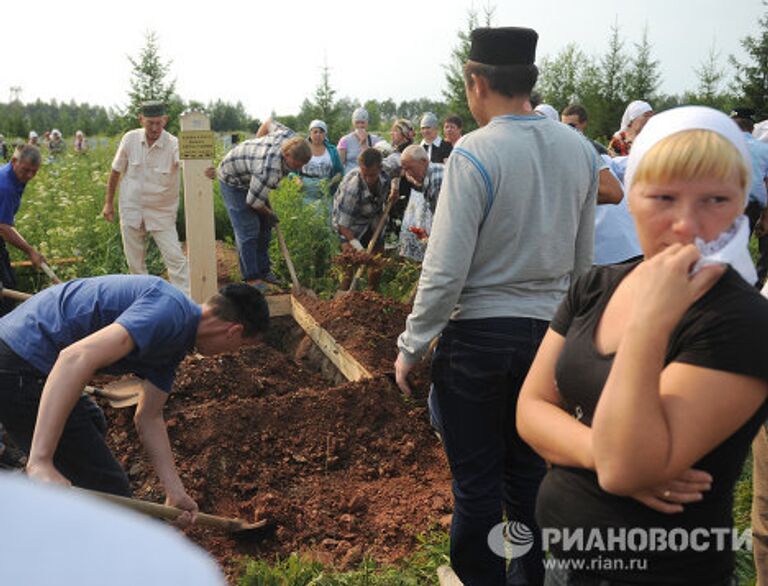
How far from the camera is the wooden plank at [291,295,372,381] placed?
6.12 metres

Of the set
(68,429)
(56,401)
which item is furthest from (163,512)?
(56,401)

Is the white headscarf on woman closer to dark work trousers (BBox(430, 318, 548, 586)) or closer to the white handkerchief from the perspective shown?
the white handkerchief

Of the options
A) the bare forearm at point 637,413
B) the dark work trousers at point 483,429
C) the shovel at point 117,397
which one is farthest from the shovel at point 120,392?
the bare forearm at point 637,413

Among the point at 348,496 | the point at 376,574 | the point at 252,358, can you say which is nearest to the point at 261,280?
the point at 252,358

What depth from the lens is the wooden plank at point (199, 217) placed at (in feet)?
23.3

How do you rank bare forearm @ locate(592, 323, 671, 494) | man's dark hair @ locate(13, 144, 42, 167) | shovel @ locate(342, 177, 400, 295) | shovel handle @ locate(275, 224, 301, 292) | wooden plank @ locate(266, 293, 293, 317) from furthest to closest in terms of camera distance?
shovel handle @ locate(275, 224, 301, 292) < shovel @ locate(342, 177, 400, 295) < wooden plank @ locate(266, 293, 293, 317) < man's dark hair @ locate(13, 144, 42, 167) < bare forearm @ locate(592, 323, 671, 494)

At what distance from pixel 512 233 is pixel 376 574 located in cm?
169

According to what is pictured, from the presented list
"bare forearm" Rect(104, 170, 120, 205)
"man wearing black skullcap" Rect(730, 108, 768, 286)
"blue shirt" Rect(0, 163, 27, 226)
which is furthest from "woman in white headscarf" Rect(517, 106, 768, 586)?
"bare forearm" Rect(104, 170, 120, 205)

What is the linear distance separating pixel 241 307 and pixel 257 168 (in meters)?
4.85

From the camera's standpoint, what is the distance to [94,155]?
1620 centimetres

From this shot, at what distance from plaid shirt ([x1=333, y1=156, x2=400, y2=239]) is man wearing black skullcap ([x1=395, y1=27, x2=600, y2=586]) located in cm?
514

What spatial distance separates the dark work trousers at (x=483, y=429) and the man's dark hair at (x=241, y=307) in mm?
846

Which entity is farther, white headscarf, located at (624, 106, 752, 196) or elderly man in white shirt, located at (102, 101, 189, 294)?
elderly man in white shirt, located at (102, 101, 189, 294)

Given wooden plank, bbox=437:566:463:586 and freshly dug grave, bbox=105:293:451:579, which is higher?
wooden plank, bbox=437:566:463:586
